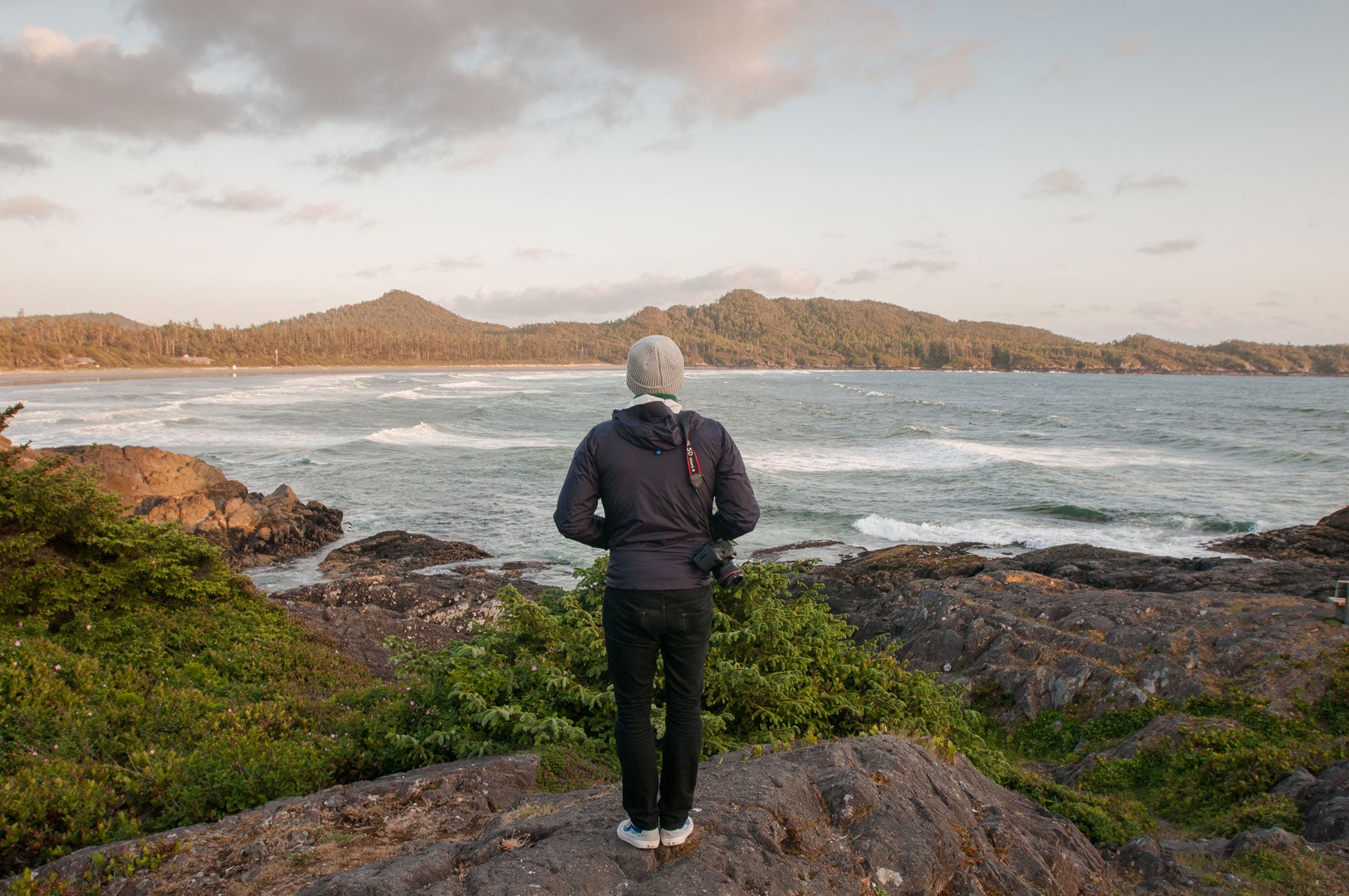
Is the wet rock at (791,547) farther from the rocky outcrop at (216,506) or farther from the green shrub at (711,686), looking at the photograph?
the green shrub at (711,686)

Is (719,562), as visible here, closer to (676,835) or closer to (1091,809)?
(676,835)

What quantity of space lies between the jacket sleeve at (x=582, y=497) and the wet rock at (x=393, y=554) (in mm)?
14704

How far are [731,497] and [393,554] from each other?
1676cm

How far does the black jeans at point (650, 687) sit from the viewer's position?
3494mm

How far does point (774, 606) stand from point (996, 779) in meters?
2.07

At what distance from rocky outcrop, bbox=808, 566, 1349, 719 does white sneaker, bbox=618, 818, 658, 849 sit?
4.92 meters

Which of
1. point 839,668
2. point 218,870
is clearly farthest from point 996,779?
point 218,870

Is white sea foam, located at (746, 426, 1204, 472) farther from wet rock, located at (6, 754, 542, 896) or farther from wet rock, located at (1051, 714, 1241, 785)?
wet rock, located at (6, 754, 542, 896)

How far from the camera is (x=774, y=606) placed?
6.37 m

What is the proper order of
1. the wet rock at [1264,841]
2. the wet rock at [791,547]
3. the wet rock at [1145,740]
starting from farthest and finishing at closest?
the wet rock at [791,547] < the wet rock at [1145,740] < the wet rock at [1264,841]

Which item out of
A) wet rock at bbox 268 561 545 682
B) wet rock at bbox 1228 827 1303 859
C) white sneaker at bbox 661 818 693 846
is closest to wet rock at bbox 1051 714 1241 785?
wet rock at bbox 1228 827 1303 859

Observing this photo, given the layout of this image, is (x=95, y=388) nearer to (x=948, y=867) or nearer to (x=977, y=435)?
(x=977, y=435)

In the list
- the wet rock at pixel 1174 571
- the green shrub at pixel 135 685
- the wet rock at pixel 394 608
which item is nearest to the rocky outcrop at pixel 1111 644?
the wet rock at pixel 1174 571

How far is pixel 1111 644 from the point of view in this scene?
376 inches
